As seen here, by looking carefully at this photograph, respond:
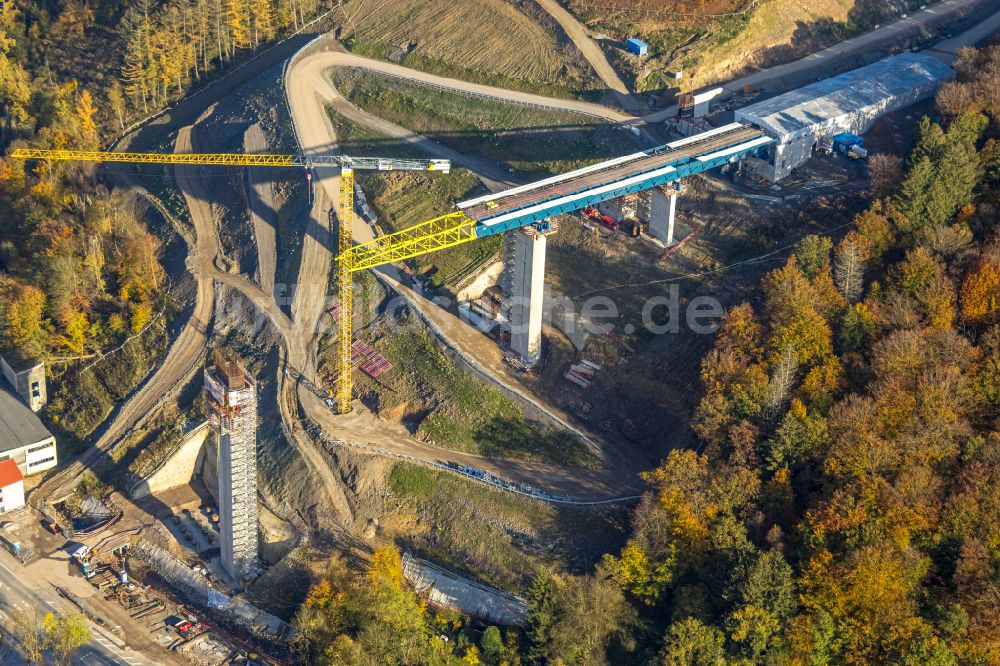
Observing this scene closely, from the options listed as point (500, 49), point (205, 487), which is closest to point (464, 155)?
point (500, 49)

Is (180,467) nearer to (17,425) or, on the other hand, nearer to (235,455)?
(17,425)

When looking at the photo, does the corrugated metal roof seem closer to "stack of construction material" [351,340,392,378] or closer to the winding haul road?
the winding haul road

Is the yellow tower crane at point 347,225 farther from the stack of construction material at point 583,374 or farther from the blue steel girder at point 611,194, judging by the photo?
the stack of construction material at point 583,374

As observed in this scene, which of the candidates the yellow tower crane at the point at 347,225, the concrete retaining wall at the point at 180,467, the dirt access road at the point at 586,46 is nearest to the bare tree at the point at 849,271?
the yellow tower crane at the point at 347,225

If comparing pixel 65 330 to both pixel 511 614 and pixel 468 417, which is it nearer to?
pixel 468 417

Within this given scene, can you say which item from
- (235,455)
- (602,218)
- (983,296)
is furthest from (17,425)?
(983,296)

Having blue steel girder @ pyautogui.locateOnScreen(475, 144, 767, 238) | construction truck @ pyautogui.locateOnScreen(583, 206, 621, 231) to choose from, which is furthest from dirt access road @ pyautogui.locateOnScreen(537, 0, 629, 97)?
blue steel girder @ pyautogui.locateOnScreen(475, 144, 767, 238)
